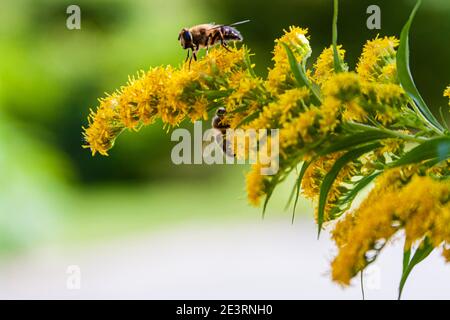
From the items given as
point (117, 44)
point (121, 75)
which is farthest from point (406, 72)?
point (117, 44)

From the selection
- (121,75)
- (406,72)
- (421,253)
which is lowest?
(421,253)

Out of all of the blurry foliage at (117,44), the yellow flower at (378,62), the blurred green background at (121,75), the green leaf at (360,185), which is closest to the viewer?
the green leaf at (360,185)

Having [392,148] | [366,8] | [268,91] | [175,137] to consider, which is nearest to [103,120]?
[268,91]

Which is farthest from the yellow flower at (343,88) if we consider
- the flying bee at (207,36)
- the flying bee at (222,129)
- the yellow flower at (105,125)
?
the flying bee at (207,36)

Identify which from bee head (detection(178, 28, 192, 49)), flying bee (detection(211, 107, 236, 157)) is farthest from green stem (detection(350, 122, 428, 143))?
bee head (detection(178, 28, 192, 49))

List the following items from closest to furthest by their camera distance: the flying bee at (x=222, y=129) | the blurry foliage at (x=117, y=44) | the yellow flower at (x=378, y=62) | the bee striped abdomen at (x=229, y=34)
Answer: the yellow flower at (x=378, y=62) < the flying bee at (x=222, y=129) < the bee striped abdomen at (x=229, y=34) < the blurry foliage at (x=117, y=44)

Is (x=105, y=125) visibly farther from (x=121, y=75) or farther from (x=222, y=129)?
(x=121, y=75)

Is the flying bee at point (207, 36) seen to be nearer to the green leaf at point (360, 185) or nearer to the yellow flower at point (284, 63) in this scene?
the yellow flower at point (284, 63)
